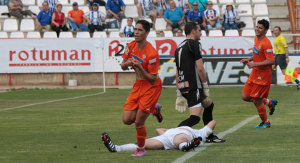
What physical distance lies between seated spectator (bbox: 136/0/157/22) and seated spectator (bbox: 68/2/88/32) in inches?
102

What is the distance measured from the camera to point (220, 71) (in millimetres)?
29297

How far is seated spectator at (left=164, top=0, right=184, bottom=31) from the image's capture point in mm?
31062

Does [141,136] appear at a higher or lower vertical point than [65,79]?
higher

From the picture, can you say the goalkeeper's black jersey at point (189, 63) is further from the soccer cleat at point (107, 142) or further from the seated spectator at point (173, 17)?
the seated spectator at point (173, 17)

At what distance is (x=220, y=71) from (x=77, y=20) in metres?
6.80

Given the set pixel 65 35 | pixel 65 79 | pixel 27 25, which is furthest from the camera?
pixel 27 25

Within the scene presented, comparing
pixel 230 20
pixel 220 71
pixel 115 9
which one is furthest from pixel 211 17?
pixel 115 9

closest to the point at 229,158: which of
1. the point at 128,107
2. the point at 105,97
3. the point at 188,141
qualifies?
the point at 188,141

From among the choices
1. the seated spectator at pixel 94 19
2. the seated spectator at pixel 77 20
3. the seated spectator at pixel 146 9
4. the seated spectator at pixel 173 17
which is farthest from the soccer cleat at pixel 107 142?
the seated spectator at pixel 146 9

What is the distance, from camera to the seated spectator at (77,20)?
31219mm

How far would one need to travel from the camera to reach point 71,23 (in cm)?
3153

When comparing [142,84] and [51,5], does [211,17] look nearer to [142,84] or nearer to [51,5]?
[51,5]

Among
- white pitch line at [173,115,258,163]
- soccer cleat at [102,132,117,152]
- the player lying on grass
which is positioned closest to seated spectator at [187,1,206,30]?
white pitch line at [173,115,258,163]

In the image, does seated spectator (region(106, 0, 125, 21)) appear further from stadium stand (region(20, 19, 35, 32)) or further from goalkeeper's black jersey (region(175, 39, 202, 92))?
goalkeeper's black jersey (region(175, 39, 202, 92))
